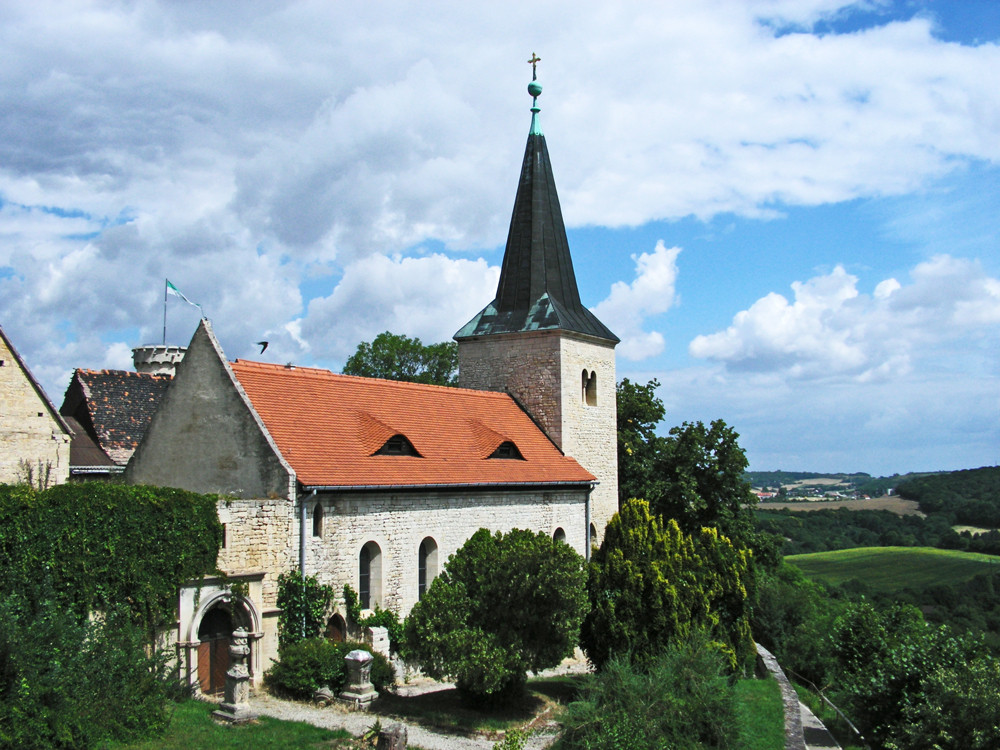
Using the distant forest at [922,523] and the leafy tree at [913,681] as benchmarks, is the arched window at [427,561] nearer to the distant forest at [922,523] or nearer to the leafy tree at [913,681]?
the leafy tree at [913,681]

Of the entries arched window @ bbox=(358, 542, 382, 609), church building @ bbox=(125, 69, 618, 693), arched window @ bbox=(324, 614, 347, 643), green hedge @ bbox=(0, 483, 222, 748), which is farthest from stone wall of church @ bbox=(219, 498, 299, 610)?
arched window @ bbox=(358, 542, 382, 609)

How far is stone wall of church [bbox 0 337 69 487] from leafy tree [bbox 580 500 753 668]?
13.9m

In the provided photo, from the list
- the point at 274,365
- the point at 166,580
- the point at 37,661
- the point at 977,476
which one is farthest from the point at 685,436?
the point at 977,476

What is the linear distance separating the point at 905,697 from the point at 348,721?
12.6m

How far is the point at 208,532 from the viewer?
17.2 meters

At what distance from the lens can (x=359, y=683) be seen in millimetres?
17312

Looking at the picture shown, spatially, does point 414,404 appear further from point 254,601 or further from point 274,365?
point 254,601

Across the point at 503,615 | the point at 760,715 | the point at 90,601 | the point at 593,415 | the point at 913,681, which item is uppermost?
the point at 593,415

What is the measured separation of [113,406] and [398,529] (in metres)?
12.7

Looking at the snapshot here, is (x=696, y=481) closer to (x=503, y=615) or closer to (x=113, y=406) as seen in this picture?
(x=503, y=615)

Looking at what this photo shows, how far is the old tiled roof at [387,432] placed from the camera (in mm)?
20047

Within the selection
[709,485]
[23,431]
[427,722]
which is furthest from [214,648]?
[709,485]

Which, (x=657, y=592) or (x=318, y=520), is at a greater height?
(x=318, y=520)

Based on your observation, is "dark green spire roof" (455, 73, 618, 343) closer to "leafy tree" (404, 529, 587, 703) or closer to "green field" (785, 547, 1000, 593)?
"leafy tree" (404, 529, 587, 703)
